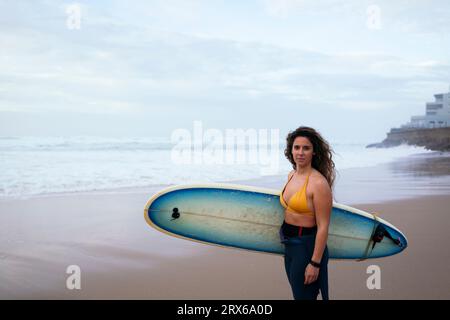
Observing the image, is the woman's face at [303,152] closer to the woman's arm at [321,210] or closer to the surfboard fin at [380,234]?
the woman's arm at [321,210]

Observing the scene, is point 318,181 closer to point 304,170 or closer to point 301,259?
point 304,170

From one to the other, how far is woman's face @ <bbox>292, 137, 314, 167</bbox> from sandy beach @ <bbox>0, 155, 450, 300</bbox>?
138 centimetres

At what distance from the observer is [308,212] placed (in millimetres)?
2090

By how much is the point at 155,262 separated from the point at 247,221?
48.9 inches

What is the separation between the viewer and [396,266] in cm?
364

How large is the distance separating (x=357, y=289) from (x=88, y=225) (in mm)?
3091

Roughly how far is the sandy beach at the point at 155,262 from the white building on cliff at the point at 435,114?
54.3 meters

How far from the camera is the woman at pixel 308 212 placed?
2.05 m

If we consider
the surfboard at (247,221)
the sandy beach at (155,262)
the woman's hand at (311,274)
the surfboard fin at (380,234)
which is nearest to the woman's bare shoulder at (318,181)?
the woman's hand at (311,274)

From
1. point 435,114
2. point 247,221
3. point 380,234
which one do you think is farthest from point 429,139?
point 435,114

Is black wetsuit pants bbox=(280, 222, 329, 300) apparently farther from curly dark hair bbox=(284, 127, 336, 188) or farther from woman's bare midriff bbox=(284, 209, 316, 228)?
curly dark hair bbox=(284, 127, 336, 188)

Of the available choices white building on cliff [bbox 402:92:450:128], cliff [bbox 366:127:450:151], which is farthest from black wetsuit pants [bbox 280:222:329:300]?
white building on cliff [bbox 402:92:450:128]

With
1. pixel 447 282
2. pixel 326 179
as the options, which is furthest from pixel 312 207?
pixel 447 282
